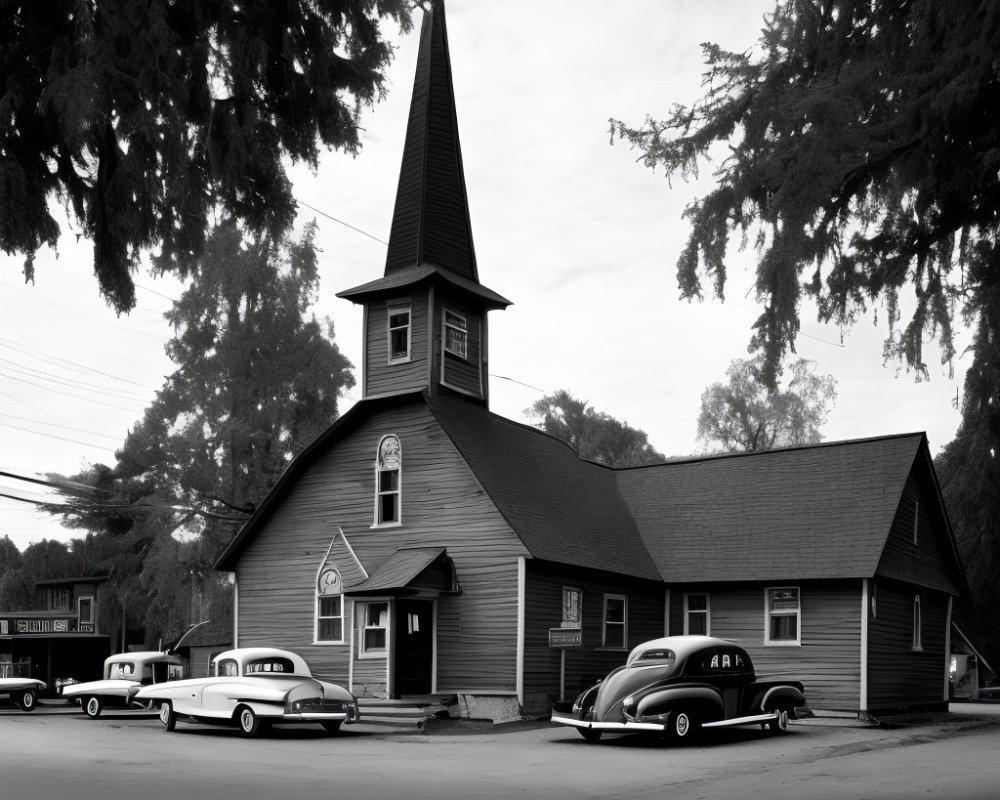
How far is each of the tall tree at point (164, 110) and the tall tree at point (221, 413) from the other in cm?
3323

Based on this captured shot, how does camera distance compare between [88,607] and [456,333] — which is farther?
[88,607]

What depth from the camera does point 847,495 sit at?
28656mm

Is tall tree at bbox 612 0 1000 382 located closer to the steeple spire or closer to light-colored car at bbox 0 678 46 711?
the steeple spire

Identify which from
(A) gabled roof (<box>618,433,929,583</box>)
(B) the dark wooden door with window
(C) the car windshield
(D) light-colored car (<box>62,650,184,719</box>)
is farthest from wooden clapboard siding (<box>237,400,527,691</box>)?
(A) gabled roof (<box>618,433,929,583</box>)

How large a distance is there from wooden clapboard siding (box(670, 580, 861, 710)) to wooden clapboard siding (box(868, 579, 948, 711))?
405mm

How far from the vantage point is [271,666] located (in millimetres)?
22125

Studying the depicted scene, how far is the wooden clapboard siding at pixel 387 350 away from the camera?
27.7 metres

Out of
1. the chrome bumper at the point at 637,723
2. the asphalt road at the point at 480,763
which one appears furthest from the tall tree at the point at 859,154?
the chrome bumper at the point at 637,723

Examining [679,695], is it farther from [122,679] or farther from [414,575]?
[122,679]

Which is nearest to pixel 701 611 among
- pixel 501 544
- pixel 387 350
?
pixel 501 544

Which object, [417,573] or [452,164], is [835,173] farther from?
[452,164]

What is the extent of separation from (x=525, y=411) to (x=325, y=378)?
24174 millimetres

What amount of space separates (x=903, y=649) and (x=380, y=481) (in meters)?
13.2

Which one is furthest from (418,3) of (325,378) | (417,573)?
(325,378)
